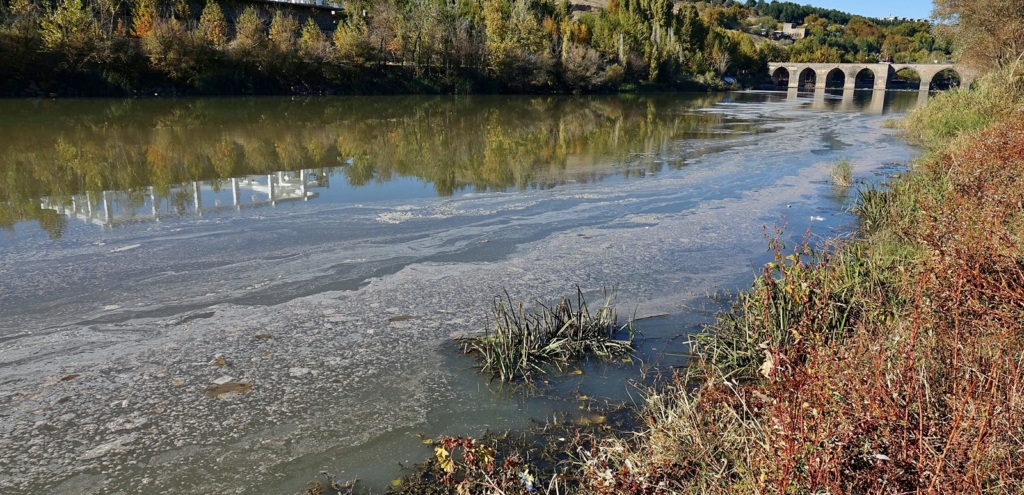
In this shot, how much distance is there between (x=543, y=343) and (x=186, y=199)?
5.58m

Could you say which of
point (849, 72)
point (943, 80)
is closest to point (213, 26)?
point (849, 72)

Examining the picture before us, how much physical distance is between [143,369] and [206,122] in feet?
48.7

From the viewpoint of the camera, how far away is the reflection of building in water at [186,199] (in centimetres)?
719

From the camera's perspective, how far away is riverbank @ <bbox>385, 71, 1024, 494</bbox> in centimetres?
199

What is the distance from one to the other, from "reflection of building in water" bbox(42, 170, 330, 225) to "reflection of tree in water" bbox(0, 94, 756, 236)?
116 millimetres

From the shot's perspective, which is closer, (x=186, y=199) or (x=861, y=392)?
(x=861, y=392)

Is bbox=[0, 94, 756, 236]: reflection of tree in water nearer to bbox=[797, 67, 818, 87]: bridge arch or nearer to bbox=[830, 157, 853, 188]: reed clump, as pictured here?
bbox=[830, 157, 853, 188]: reed clump

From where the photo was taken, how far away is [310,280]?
17.3ft

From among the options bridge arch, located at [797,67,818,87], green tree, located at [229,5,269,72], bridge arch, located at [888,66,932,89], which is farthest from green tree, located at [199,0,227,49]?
bridge arch, located at [888,66,932,89]

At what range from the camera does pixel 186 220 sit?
23.0 feet

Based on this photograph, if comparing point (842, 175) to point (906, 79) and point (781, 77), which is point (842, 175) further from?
point (906, 79)

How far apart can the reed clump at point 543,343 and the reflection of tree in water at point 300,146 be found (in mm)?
4904

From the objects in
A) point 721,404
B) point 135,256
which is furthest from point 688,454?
point 135,256

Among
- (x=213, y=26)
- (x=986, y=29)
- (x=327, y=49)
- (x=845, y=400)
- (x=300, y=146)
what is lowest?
(x=845, y=400)
